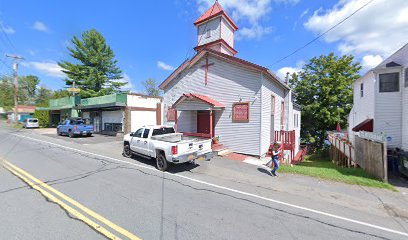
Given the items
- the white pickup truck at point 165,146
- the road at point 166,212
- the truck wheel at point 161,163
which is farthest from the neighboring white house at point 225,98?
the road at point 166,212

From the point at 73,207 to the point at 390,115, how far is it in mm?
15686

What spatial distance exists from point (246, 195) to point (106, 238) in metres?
3.78

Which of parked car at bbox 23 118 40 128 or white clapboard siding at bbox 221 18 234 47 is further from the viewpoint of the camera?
parked car at bbox 23 118 40 128

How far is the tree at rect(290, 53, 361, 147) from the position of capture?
21984 mm

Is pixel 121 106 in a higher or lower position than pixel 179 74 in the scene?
lower

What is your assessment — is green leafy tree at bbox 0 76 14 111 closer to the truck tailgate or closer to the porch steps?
the porch steps

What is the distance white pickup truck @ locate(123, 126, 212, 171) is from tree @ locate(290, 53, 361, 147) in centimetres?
1875

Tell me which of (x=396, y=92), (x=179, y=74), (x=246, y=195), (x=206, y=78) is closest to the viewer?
(x=246, y=195)

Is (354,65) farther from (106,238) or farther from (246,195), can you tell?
(106,238)

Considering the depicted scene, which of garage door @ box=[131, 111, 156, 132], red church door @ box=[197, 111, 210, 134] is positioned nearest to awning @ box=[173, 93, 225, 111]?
red church door @ box=[197, 111, 210, 134]

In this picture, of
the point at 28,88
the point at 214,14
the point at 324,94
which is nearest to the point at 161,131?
the point at 214,14

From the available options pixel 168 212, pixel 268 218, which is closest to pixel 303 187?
pixel 268 218

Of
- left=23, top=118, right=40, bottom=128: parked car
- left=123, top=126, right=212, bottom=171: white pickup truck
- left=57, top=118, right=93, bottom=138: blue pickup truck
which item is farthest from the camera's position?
left=23, top=118, right=40, bottom=128: parked car

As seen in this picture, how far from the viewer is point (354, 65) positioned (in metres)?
23.2
